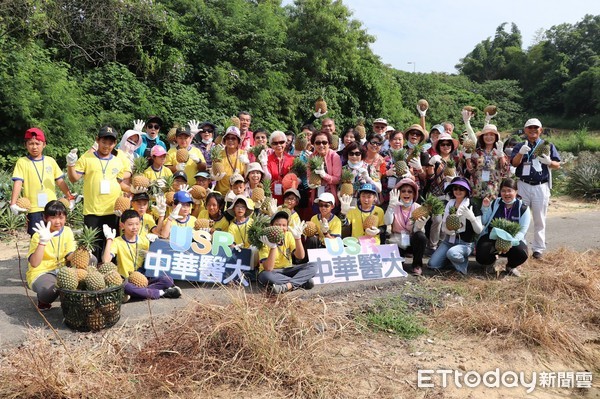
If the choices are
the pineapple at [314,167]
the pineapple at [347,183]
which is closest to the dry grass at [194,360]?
the pineapple at [347,183]

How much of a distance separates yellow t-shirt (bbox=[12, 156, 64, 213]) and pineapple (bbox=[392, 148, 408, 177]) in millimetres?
4782

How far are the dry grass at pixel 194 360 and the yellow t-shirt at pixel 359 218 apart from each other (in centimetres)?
231

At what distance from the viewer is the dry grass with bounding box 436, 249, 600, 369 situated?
5.01m

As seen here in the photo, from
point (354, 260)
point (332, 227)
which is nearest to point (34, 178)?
point (332, 227)

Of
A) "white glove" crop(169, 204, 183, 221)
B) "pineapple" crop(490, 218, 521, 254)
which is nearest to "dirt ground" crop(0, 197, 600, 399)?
"pineapple" crop(490, 218, 521, 254)

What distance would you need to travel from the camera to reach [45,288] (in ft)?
16.3

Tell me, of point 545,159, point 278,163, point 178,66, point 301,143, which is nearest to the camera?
point 545,159

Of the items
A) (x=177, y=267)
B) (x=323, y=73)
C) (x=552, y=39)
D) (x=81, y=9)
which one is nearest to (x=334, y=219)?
(x=177, y=267)

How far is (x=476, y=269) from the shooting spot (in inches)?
271

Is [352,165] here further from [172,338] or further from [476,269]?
[172,338]

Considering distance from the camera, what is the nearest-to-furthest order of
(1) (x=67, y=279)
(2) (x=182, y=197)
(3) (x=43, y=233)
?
(1) (x=67, y=279) → (3) (x=43, y=233) → (2) (x=182, y=197)

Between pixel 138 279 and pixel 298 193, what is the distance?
95.4 inches

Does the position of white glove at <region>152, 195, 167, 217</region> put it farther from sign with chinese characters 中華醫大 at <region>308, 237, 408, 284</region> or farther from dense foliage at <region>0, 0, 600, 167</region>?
dense foliage at <region>0, 0, 600, 167</region>

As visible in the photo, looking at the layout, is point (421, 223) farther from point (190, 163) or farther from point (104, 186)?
point (104, 186)
